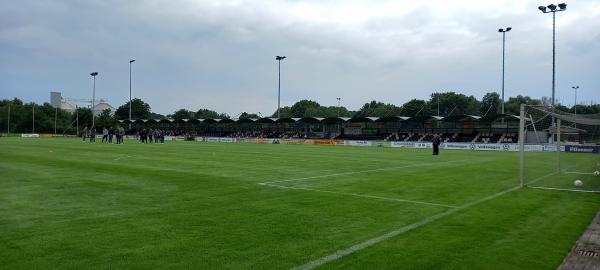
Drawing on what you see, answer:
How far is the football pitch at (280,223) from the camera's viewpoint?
249 inches

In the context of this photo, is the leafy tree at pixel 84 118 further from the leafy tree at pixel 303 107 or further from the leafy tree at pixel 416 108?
the leafy tree at pixel 416 108

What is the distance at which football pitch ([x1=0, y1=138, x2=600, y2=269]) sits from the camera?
6.31 m

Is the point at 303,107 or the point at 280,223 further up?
the point at 303,107

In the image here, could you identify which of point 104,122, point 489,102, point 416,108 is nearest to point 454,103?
point 489,102

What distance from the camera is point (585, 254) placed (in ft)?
22.5

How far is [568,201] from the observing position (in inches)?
477

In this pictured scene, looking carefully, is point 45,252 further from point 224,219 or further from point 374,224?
point 374,224

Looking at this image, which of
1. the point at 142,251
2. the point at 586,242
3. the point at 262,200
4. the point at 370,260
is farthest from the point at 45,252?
the point at 586,242

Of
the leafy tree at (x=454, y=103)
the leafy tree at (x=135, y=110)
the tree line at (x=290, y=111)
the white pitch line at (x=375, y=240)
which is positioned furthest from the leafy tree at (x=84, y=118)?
the white pitch line at (x=375, y=240)

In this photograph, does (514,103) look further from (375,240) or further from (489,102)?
(375,240)

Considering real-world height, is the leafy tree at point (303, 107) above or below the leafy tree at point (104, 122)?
above

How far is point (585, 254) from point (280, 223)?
519 cm

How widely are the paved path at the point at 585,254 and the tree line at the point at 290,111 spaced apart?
81.4 metres

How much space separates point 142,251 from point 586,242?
7464 millimetres
